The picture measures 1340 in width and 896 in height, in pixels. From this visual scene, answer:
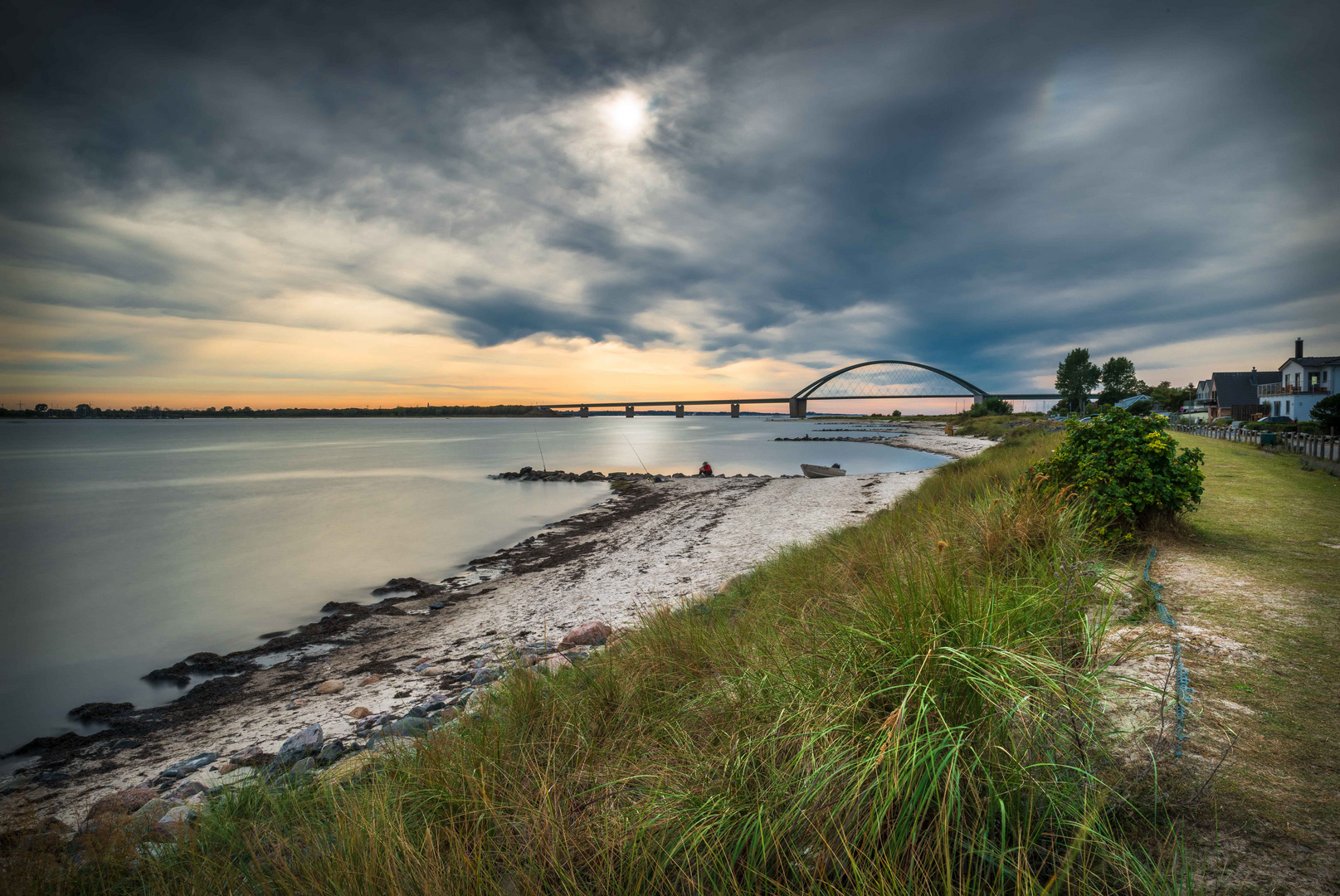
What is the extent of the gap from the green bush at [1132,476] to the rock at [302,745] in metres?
8.88

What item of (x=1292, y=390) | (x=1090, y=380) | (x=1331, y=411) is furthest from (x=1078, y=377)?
(x=1331, y=411)

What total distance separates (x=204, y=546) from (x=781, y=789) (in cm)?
2476

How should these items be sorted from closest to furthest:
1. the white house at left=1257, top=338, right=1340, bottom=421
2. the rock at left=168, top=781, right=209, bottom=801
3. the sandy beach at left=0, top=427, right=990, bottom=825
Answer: the rock at left=168, top=781, right=209, bottom=801 < the sandy beach at left=0, top=427, right=990, bottom=825 < the white house at left=1257, top=338, right=1340, bottom=421

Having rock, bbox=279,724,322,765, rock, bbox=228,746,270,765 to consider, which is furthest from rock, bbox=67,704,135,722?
rock, bbox=279,724,322,765

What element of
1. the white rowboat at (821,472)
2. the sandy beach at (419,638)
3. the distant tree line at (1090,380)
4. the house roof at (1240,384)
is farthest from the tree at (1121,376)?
the sandy beach at (419,638)

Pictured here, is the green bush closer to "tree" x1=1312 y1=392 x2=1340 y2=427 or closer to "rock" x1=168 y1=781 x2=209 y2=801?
"rock" x1=168 y1=781 x2=209 y2=801

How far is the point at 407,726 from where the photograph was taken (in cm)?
528

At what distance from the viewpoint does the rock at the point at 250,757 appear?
18.4ft

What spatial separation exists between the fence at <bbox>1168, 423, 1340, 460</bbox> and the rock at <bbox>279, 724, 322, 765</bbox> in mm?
23263

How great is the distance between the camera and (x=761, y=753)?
2.51 meters

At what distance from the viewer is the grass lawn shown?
1.96 metres

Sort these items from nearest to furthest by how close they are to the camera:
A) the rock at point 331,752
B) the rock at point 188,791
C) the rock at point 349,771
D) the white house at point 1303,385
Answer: the rock at point 349,771 → the rock at point 188,791 → the rock at point 331,752 → the white house at point 1303,385

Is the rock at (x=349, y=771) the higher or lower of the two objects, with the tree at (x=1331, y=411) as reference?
lower

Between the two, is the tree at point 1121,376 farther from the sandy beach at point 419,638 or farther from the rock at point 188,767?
the rock at point 188,767
